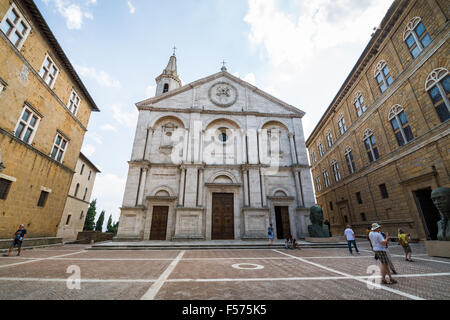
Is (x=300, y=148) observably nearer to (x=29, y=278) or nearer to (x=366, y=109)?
(x=366, y=109)

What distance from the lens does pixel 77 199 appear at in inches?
1099

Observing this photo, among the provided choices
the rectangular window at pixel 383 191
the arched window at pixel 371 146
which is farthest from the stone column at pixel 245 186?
the arched window at pixel 371 146

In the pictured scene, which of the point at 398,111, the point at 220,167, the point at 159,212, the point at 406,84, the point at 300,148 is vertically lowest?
the point at 159,212

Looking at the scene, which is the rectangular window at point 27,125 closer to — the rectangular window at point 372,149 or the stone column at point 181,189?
the stone column at point 181,189

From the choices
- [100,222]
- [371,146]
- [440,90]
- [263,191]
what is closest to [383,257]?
[263,191]

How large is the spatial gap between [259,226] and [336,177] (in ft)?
56.9

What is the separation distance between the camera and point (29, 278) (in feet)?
17.6

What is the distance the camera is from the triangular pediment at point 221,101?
2089 centimetres

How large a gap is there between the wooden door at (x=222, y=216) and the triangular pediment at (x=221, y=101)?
993cm

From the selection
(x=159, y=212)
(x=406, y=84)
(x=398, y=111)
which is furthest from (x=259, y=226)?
(x=406, y=84)

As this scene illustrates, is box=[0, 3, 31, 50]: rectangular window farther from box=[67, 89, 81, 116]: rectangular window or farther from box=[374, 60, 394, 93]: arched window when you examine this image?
box=[374, 60, 394, 93]: arched window

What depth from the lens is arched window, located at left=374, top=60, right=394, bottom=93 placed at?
17.2m

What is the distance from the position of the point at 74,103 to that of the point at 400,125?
99.5 ft
